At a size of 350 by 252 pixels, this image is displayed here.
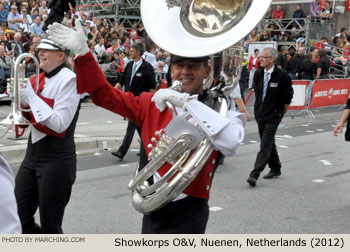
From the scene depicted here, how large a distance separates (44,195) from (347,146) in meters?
7.70

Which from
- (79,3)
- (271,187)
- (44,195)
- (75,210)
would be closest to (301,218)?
(271,187)

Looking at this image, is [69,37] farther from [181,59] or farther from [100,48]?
[100,48]

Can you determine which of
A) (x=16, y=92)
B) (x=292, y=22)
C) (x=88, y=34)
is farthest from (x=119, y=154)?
(x=292, y=22)

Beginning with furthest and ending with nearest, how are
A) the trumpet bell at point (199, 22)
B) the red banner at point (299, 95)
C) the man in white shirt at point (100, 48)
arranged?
the man in white shirt at point (100, 48)
the red banner at point (299, 95)
the trumpet bell at point (199, 22)

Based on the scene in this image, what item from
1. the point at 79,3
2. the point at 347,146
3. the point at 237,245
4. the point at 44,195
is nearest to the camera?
the point at 237,245

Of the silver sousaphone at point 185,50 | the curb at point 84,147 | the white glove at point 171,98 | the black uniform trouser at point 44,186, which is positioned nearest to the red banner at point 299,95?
the curb at point 84,147

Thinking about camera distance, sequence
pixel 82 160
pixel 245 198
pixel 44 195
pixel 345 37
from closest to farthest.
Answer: pixel 44 195 < pixel 245 198 < pixel 82 160 < pixel 345 37

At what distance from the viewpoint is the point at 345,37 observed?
2230cm

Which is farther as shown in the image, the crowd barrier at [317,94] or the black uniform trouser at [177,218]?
the crowd barrier at [317,94]

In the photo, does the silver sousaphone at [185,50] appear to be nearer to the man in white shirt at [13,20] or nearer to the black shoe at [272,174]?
the black shoe at [272,174]

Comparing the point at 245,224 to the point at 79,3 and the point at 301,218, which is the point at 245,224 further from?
the point at 79,3

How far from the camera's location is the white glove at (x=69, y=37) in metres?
2.70

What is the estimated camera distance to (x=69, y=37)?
8.87 feet

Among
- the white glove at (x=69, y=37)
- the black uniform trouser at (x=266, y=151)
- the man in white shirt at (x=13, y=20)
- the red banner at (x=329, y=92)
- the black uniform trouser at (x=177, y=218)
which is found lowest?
the red banner at (x=329, y=92)
